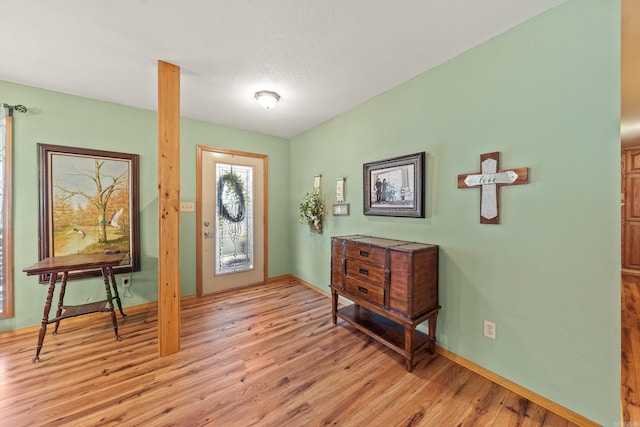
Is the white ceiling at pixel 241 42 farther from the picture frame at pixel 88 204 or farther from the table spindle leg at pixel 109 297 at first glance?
the table spindle leg at pixel 109 297

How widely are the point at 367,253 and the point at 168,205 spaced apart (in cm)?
177

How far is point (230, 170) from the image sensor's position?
360 centimetres

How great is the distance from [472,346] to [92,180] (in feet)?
13.4

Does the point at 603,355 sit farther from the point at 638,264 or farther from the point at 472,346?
the point at 638,264

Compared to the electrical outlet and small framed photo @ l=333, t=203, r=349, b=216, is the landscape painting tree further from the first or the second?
the electrical outlet

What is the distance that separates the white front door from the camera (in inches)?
133

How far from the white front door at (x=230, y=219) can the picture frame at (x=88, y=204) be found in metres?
Answer: 0.77

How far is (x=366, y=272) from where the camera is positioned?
217 centimetres

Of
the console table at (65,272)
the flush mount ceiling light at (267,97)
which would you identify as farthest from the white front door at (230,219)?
the flush mount ceiling light at (267,97)

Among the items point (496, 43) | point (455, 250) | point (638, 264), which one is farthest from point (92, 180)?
point (638, 264)

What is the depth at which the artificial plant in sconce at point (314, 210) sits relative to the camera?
344 centimetres

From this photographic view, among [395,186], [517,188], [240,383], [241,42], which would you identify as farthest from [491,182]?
[240,383]

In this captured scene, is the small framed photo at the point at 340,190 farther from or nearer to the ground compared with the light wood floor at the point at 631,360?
farther from the ground

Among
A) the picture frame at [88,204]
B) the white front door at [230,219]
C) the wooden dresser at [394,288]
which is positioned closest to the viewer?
the wooden dresser at [394,288]
